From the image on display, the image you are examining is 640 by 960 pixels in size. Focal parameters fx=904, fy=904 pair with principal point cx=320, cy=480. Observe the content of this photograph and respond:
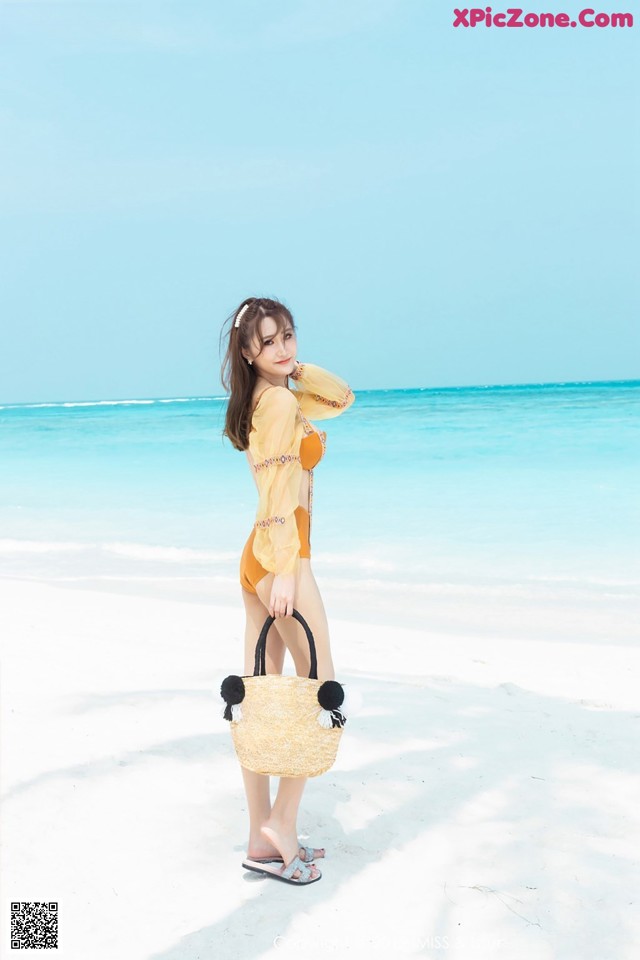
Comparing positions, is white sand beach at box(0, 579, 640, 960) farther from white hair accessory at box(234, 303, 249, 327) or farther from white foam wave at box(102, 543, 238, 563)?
white foam wave at box(102, 543, 238, 563)

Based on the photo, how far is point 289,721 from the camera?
2.58 m

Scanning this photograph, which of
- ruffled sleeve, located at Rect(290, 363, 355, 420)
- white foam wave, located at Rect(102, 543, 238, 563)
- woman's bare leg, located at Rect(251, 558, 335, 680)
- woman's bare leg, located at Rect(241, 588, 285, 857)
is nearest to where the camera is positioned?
woman's bare leg, located at Rect(251, 558, 335, 680)

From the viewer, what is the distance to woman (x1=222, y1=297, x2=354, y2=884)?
8.49 ft

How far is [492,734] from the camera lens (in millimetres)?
3779

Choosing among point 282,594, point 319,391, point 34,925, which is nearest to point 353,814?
point 282,594

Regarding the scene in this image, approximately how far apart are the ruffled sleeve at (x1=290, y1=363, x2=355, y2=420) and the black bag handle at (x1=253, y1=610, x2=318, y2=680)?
0.66 metres

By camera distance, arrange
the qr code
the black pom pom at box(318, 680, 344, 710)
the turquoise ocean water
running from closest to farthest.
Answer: the qr code, the black pom pom at box(318, 680, 344, 710), the turquoise ocean water

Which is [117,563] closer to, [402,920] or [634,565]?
[634,565]

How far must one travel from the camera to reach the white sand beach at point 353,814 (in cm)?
240

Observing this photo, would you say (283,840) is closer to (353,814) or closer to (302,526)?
(353,814)

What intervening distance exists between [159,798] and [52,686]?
1.36 m

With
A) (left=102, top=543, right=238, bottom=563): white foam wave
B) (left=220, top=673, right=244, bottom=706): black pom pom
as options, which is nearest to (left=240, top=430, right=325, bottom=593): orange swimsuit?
(left=220, top=673, right=244, bottom=706): black pom pom

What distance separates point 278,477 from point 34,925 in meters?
1.39

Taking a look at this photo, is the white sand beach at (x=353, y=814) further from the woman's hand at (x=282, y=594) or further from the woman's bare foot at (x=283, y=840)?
the woman's hand at (x=282, y=594)
